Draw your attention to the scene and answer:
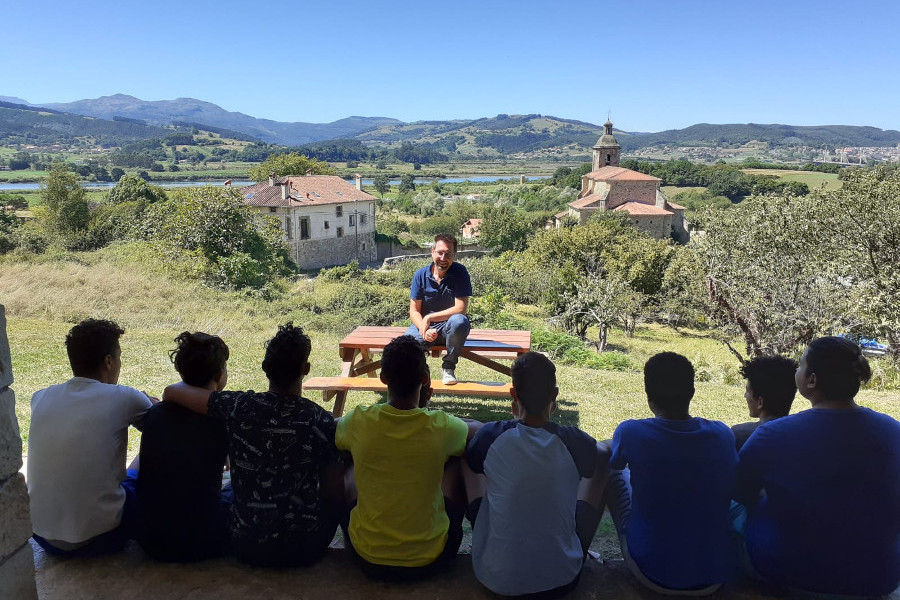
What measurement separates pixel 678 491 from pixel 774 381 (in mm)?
878

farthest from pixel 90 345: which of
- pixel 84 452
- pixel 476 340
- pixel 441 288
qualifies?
pixel 476 340

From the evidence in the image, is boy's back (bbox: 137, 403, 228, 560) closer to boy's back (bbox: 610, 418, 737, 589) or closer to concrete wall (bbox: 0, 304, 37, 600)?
concrete wall (bbox: 0, 304, 37, 600)

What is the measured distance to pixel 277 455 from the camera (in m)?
2.62

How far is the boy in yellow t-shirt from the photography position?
8.55ft

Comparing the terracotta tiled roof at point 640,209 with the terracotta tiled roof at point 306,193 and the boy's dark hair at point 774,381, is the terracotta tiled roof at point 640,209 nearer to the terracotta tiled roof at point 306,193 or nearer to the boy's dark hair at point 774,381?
the terracotta tiled roof at point 306,193

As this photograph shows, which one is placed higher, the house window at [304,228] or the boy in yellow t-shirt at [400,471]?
the boy in yellow t-shirt at [400,471]

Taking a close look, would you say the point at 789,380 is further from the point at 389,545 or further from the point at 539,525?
the point at 389,545

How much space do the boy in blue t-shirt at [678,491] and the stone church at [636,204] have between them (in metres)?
55.3

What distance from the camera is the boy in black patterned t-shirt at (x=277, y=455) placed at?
2.62 m

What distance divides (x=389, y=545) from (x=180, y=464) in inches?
37.7

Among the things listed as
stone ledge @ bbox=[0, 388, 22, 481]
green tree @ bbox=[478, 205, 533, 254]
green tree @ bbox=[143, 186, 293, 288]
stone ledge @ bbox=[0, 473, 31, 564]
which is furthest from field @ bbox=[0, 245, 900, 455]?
green tree @ bbox=[478, 205, 533, 254]

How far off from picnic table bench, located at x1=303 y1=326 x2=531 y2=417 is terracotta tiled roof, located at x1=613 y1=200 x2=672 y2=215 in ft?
175

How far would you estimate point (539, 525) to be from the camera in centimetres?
251

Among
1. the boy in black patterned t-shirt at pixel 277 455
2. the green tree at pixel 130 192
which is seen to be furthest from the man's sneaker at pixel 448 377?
the green tree at pixel 130 192
